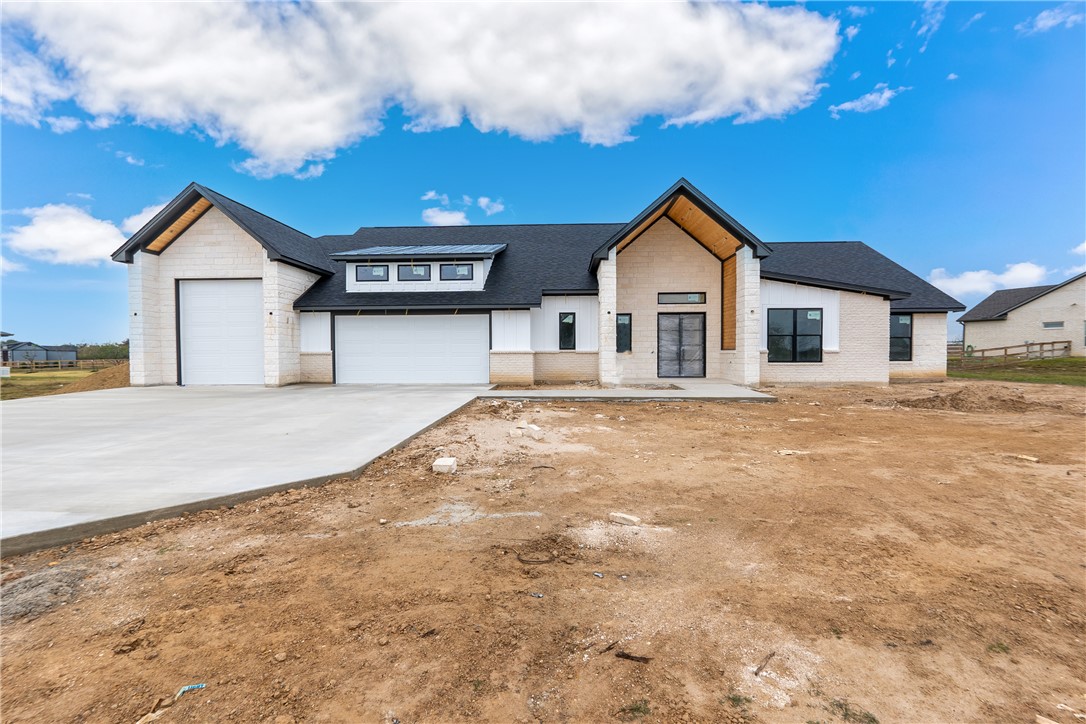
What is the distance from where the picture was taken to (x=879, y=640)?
254cm

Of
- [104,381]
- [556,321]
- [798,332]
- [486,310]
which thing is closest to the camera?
[486,310]

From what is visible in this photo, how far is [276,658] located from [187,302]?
1876cm

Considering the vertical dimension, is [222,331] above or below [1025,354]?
above

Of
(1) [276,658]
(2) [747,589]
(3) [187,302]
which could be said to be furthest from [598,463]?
(3) [187,302]

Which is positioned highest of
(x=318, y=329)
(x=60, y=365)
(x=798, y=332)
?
(x=318, y=329)

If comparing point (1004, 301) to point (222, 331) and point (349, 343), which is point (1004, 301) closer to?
point (349, 343)

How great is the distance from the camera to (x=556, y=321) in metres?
17.4

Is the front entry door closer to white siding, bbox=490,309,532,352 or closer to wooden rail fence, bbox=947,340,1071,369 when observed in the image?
white siding, bbox=490,309,532,352

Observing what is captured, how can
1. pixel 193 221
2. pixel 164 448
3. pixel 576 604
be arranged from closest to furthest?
pixel 576 604
pixel 164 448
pixel 193 221

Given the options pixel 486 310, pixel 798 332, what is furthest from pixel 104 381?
pixel 798 332

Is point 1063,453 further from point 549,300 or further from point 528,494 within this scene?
point 549,300

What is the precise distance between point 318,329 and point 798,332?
18.0 m

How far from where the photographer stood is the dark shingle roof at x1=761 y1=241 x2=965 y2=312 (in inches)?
715

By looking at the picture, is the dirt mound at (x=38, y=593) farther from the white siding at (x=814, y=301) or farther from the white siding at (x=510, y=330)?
the white siding at (x=814, y=301)
